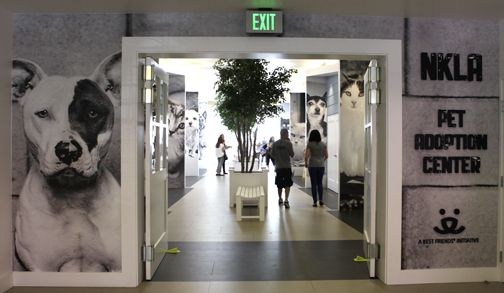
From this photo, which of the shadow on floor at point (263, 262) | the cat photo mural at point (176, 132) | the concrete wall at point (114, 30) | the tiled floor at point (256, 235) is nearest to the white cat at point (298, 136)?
the tiled floor at point (256, 235)

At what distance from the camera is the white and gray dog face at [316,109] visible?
10.9m

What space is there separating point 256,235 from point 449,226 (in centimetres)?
260

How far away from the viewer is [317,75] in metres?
10.5

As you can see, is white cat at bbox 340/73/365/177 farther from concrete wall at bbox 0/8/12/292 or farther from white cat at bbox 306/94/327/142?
concrete wall at bbox 0/8/12/292

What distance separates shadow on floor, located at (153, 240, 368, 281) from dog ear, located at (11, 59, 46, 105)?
2.04 m

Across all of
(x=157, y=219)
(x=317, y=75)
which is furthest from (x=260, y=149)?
(x=157, y=219)

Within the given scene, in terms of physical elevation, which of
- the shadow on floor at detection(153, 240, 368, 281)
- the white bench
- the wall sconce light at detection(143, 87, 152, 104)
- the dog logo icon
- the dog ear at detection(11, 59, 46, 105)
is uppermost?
the dog ear at detection(11, 59, 46, 105)

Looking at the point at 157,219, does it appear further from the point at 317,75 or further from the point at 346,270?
the point at 317,75

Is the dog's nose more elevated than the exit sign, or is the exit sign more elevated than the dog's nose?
the exit sign

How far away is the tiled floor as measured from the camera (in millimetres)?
3699

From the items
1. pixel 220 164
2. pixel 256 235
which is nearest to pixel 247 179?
pixel 256 235

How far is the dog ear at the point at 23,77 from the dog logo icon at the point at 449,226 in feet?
12.4

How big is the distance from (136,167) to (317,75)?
7.52 meters

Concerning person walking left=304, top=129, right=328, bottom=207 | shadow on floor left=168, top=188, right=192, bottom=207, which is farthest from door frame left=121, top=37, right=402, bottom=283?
shadow on floor left=168, top=188, right=192, bottom=207
